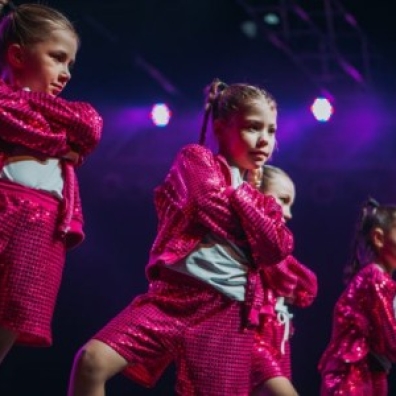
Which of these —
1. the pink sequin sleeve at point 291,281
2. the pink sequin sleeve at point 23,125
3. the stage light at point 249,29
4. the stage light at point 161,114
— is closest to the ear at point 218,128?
the pink sequin sleeve at point 291,281

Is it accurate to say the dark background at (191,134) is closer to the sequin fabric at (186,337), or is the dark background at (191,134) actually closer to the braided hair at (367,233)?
the braided hair at (367,233)

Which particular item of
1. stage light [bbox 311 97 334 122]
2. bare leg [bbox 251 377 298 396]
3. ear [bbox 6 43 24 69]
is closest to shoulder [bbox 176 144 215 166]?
ear [bbox 6 43 24 69]

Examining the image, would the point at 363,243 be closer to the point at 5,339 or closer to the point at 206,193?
the point at 206,193

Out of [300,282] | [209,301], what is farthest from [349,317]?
[209,301]

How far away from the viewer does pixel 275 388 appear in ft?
10.5

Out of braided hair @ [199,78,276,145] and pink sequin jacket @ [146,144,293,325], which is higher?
braided hair @ [199,78,276,145]

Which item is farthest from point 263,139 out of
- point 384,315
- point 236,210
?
point 384,315

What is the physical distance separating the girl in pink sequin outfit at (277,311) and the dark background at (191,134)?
9.33ft

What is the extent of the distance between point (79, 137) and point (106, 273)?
14.9ft

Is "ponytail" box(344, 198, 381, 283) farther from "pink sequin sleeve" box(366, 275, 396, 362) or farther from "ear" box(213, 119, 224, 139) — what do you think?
"ear" box(213, 119, 224, 139)

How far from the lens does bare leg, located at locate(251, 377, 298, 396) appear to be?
320 cm

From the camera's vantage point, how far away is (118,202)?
7.28 meters

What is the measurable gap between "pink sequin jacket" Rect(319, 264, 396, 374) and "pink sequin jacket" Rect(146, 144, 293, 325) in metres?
1.18

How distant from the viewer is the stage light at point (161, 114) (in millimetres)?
7172
